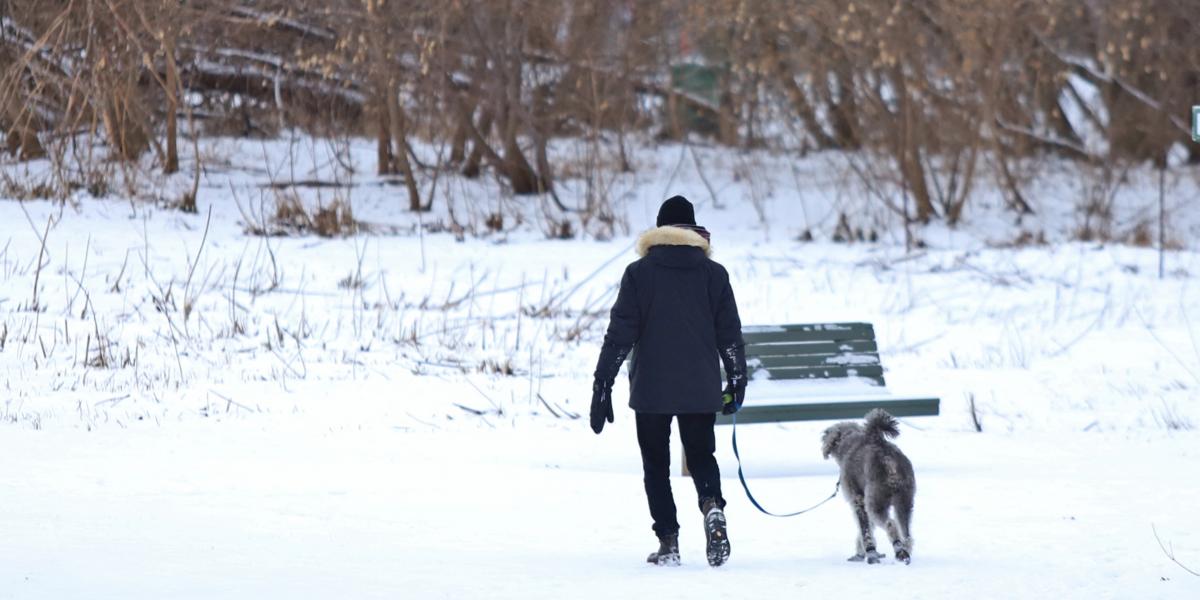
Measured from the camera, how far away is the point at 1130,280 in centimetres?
1559

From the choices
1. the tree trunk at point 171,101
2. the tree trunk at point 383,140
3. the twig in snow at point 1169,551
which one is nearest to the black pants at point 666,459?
the twig in snow at point 1169,551

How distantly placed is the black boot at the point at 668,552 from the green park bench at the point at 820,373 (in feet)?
7.63

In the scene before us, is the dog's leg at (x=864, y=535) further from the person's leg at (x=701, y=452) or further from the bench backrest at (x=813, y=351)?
the bench backrest at (x=813, y=351)

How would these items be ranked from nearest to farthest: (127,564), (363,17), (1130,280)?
(127,564)
(1130,280)
(363,17)

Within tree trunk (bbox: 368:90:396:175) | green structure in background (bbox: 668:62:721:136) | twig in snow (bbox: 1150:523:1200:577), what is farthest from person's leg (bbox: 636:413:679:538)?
green structure in background (bbox: 668:62:721:136)

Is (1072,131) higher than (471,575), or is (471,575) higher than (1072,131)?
(1072,131)

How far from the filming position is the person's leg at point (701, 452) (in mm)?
5527

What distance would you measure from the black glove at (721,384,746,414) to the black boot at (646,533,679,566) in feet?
1.65

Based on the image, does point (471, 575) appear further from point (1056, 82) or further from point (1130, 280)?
point (1056, 82)

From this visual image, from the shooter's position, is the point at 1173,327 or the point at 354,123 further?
the point at 354,123

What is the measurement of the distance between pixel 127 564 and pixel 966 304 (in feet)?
35.3

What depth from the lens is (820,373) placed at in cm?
845

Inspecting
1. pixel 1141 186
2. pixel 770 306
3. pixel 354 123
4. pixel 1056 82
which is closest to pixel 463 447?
pixel 770 306

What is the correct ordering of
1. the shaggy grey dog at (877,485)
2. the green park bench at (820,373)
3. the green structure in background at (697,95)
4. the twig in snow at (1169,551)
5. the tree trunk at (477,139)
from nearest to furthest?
1. the twig in snow at (1169,551)
2. the shaggy grey dog at (877,485)
3. the green park bench at (820,373)
4. the tree trunk at (477,139)
5. the green structure in background at (697,95)
